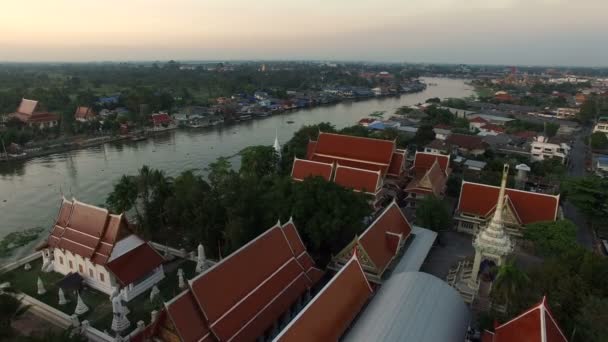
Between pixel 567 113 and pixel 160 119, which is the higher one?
pixel 567 113

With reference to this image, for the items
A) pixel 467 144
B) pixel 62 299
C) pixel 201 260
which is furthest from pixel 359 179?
pixel 467 144

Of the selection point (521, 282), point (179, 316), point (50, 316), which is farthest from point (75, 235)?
point (521, 282)

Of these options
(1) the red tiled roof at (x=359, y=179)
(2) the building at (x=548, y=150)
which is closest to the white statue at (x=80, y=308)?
(1) the red tiled roof at (x=359, y=179)

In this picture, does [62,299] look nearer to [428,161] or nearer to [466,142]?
[428,161]

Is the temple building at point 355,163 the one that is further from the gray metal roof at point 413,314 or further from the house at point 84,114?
the house at point 84,114

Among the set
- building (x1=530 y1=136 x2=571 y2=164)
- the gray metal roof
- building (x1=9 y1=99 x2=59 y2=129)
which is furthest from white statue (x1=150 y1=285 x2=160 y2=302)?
building (x1=9 y1=99 x2=59 y2=129)

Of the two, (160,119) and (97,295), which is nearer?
(97,295)

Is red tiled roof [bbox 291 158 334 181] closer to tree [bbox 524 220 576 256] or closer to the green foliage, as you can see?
tree [bbox 524 220 576 256]
